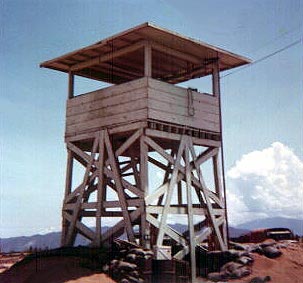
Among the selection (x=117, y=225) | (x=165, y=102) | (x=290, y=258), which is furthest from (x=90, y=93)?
(x=290, y=258)

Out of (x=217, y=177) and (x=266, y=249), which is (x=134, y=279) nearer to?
(x=266, y=249)

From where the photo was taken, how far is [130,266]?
54.6ft

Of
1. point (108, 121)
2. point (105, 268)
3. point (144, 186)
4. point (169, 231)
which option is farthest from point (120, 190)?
point (105, 268)

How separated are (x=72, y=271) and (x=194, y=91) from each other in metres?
9.51

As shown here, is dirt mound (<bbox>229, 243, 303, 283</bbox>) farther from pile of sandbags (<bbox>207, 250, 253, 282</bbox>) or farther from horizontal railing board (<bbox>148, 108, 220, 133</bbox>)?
horizontal railing board (<bbox>148, 108, 220, 133</bbox>)

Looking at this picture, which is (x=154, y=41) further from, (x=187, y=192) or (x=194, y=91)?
(x=187, y=192)

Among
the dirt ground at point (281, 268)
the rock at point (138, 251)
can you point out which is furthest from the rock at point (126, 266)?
the dirt ground at point (281, 268)

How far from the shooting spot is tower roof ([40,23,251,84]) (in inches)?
776

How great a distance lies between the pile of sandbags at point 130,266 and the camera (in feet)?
53.9

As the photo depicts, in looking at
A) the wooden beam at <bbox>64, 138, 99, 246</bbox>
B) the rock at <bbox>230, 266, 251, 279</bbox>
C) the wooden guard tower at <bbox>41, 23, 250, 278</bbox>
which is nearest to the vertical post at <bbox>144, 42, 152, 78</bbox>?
the wooden guard tower at <bbox>41, 23, 250, 278</bbox>

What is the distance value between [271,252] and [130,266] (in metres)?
6.36

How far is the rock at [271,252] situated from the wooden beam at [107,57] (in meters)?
9.81

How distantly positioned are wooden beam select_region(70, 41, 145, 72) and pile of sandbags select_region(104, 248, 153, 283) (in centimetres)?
827

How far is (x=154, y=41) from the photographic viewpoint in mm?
19984
